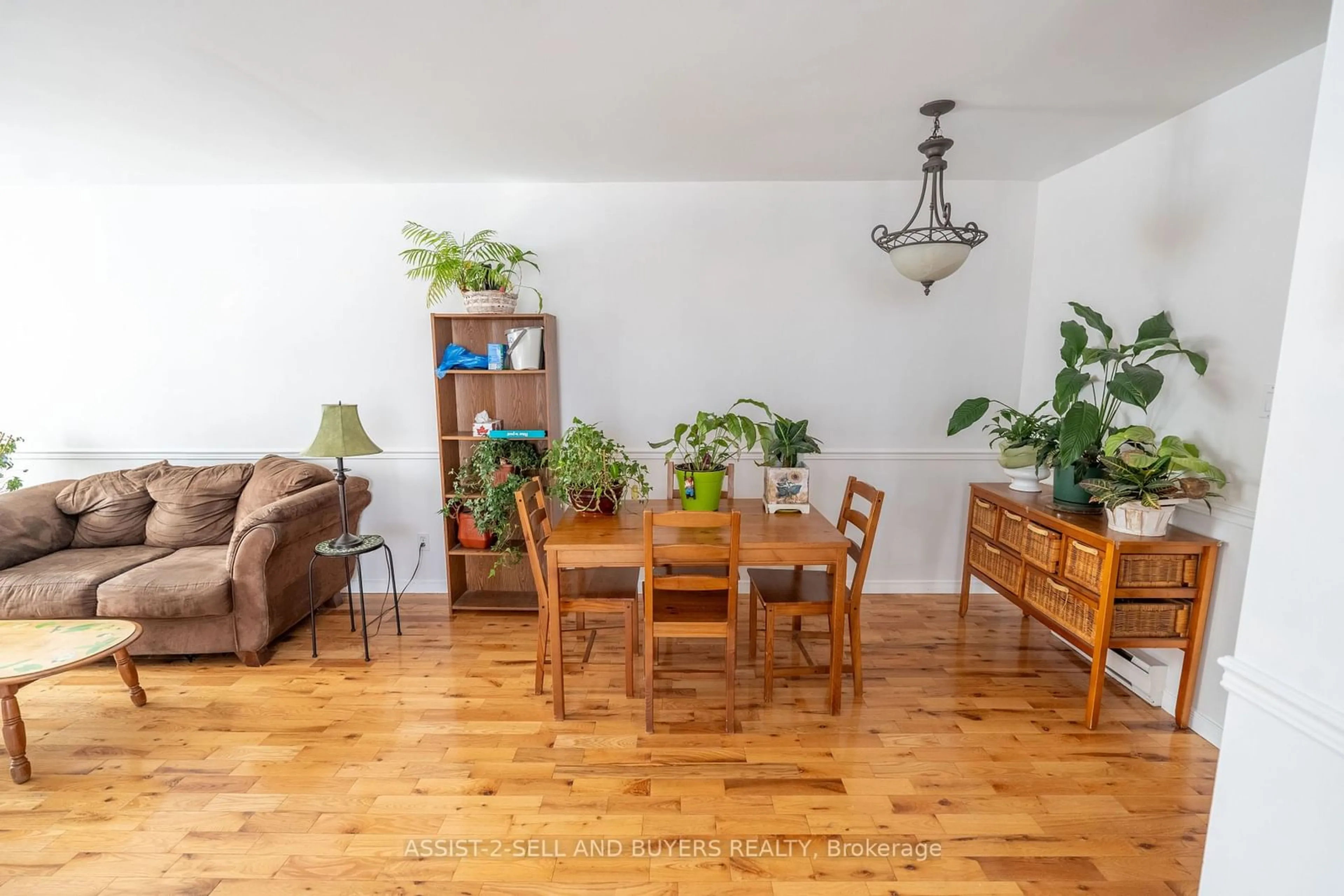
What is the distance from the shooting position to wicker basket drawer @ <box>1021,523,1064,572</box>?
226cm

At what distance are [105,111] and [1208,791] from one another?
16.2 feet

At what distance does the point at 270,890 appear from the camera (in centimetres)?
145

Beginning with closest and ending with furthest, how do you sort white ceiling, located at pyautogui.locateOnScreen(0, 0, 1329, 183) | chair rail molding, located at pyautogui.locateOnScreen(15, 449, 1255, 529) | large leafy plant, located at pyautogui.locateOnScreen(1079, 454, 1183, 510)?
white ceiling, located at pyautogui.locateOnScreen(0, 0, 1329, 183)
large leafy plant, located at pyautogui.locateOnScreen(1079, 454, 1183, 510)
chair rail molding, located at pyautogui.locateOnScreen(15, 449, 1255, 529)

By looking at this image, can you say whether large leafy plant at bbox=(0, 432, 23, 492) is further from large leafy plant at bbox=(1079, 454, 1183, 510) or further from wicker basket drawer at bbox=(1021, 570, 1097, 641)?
large leafy plant at bbox=(1079, 454, 1183, 510)

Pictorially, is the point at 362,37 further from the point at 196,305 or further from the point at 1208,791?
the point at 1208,791

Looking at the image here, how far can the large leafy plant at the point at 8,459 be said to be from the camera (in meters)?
3.02

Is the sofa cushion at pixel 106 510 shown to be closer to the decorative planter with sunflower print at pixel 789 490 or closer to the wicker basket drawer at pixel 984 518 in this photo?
the decorative planter with sunflower print at pixel 789 490

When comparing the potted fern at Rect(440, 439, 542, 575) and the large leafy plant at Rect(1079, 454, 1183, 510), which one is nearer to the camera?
the large leafy plant at Rect(1079, 454, 1183, 510)

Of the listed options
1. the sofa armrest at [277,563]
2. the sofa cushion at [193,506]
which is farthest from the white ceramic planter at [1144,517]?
the sofa cushion at [193,506]

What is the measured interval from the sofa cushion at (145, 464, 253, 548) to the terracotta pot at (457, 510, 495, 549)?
122 centimetres

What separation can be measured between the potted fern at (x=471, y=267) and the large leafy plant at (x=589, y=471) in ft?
3.01

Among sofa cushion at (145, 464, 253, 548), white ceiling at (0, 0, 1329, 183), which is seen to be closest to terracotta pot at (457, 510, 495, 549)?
sofa cushion at (145, 464, 253, 548)

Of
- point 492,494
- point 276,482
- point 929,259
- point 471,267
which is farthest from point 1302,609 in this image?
point 276,482

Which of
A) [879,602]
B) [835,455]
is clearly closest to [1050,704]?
[879,602]
